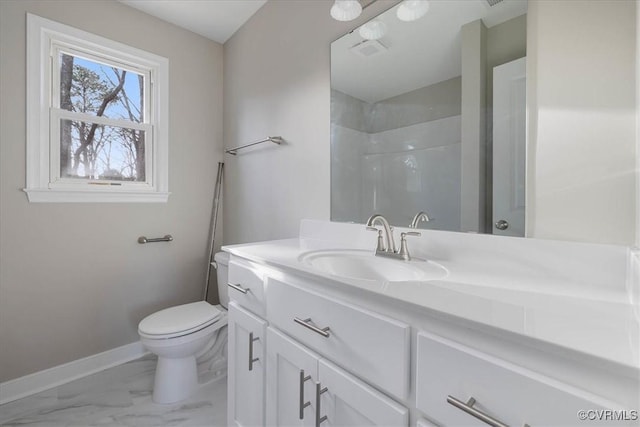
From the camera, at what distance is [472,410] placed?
477 millimetres

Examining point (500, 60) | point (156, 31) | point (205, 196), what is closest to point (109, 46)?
point (156, 31)

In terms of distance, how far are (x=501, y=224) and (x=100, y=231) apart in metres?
2.25

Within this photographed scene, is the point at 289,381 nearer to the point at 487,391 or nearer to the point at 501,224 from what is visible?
the point at 487,391

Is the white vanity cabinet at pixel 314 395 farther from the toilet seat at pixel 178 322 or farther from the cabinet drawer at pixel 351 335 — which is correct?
the toilet seat at pixel 178 322

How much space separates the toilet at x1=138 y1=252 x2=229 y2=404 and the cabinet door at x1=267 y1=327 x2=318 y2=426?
77cm

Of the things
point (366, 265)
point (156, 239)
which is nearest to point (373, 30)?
point (366, 265)

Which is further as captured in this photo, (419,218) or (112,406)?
(112,406)

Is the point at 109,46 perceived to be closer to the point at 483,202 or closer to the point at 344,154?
the point at 344,154

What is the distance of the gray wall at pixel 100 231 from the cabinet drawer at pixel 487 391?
6.82 ft

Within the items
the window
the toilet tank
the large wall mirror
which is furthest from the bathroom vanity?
the window

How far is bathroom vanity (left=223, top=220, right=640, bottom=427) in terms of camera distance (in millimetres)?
417

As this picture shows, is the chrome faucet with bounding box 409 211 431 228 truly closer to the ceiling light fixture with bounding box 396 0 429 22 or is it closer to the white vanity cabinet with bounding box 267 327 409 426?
the white vanity cabinet with bounding box 267 327 409 426

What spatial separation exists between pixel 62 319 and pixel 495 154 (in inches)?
97.1

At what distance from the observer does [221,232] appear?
7.97 feet
